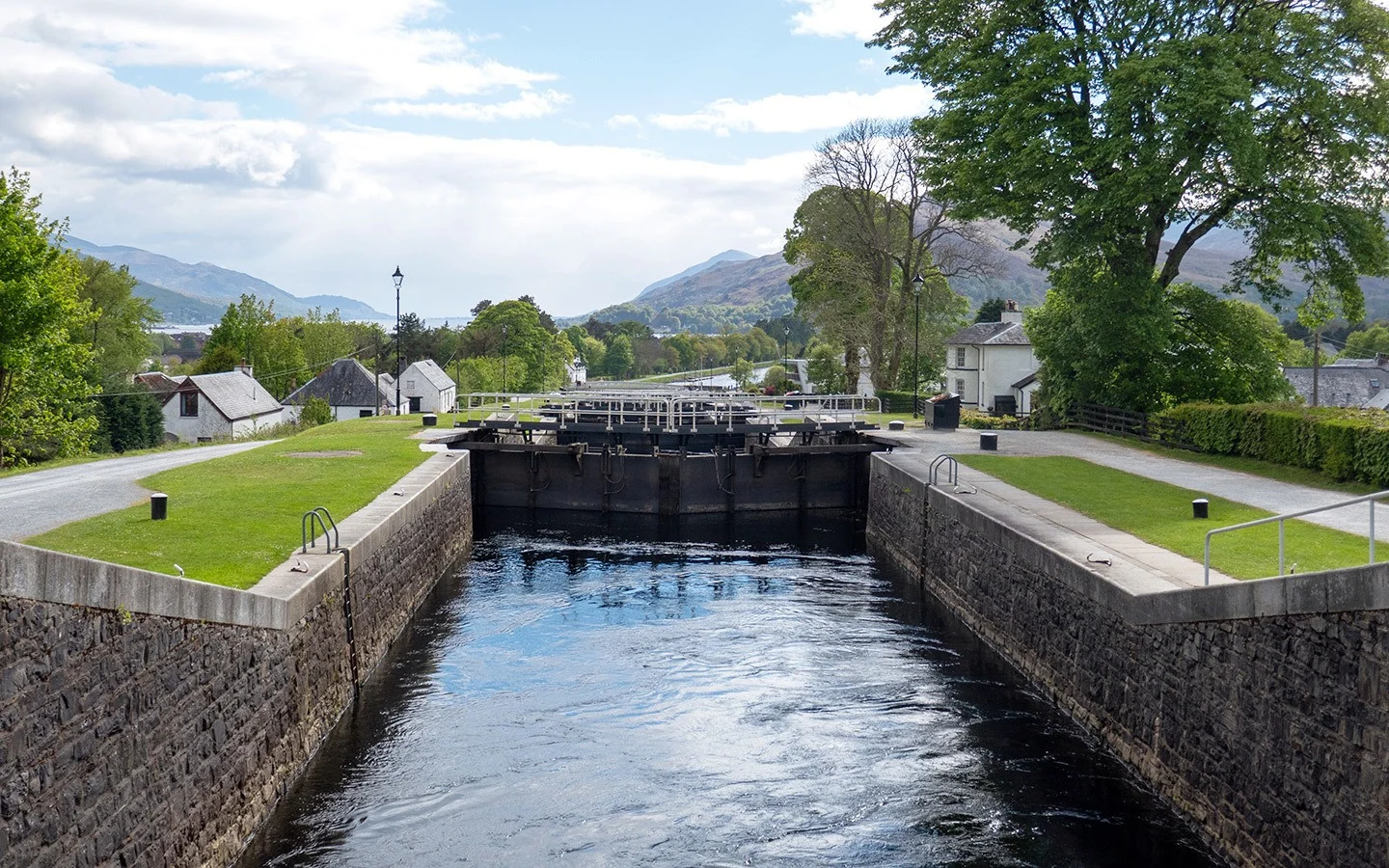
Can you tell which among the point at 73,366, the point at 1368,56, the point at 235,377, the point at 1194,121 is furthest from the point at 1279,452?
the point at 235,377

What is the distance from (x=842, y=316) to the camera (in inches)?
2379

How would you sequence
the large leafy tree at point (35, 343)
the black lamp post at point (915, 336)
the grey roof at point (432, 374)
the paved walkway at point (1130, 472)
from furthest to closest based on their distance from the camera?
the grey roof at point (432, 374)
the black lamp post at point (915, 336)
the large leafy tree at point (35, 343)
the paved walkway at point (1130, 472)

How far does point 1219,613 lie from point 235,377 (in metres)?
66.0

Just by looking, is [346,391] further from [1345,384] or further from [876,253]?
[1345,384]

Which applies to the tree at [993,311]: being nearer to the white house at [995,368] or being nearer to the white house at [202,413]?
the white house at [995,368]

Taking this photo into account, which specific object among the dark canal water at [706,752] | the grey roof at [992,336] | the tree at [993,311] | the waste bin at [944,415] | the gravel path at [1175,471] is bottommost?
the dark canal water at [706,752]

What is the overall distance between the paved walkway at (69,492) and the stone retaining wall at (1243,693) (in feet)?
44.0

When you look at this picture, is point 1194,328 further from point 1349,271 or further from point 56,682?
point 56,682

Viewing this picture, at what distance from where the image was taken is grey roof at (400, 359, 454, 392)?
248 feet

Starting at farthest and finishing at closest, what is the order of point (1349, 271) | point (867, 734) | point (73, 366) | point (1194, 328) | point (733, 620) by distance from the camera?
point (73, 366) → point (1194, 328) → point (1349, 271) → point (733, 620) → point (867, 734)

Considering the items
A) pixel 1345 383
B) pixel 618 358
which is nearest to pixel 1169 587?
pixel 1345 383

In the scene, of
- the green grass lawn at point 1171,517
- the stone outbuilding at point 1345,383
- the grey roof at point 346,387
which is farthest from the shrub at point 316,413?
the stone outbuilding at point 1345,383

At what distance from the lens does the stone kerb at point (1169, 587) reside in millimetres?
9609

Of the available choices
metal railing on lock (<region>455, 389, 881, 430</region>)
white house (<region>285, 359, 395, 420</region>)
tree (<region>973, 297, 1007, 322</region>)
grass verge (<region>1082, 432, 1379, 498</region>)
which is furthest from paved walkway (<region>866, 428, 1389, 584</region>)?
tree (<region>973, 297, 1007, 322</region>)
